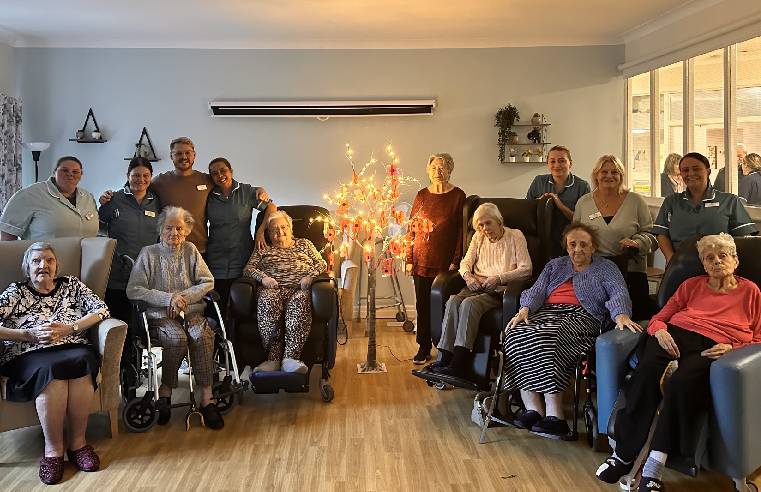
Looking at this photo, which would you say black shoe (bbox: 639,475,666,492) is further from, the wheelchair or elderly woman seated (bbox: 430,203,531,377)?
the wheelchair

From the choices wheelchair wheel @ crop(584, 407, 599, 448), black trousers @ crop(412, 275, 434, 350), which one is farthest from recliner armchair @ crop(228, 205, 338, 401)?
wheelchair wheel @ crop(584, 407, 599, 448)

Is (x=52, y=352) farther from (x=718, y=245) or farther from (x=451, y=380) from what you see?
(x=718, y=245)

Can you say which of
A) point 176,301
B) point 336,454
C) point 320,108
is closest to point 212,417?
point 176,301

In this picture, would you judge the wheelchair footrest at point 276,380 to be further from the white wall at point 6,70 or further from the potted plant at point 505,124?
the white wall at point 6,70

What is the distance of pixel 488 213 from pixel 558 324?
37.1 inches

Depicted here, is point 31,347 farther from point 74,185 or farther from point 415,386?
point 415,386

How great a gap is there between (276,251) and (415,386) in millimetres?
1166

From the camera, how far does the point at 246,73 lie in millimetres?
6562

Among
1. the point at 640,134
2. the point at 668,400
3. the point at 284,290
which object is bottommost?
the point at 668,400

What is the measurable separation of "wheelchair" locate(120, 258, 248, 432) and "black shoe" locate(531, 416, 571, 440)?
160 centimetres

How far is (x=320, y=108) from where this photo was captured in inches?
257

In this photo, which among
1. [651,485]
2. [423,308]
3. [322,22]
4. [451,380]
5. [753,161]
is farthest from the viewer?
[322,22]

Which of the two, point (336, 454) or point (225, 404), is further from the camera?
point (225, 404)

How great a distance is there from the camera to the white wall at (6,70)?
6250mm
